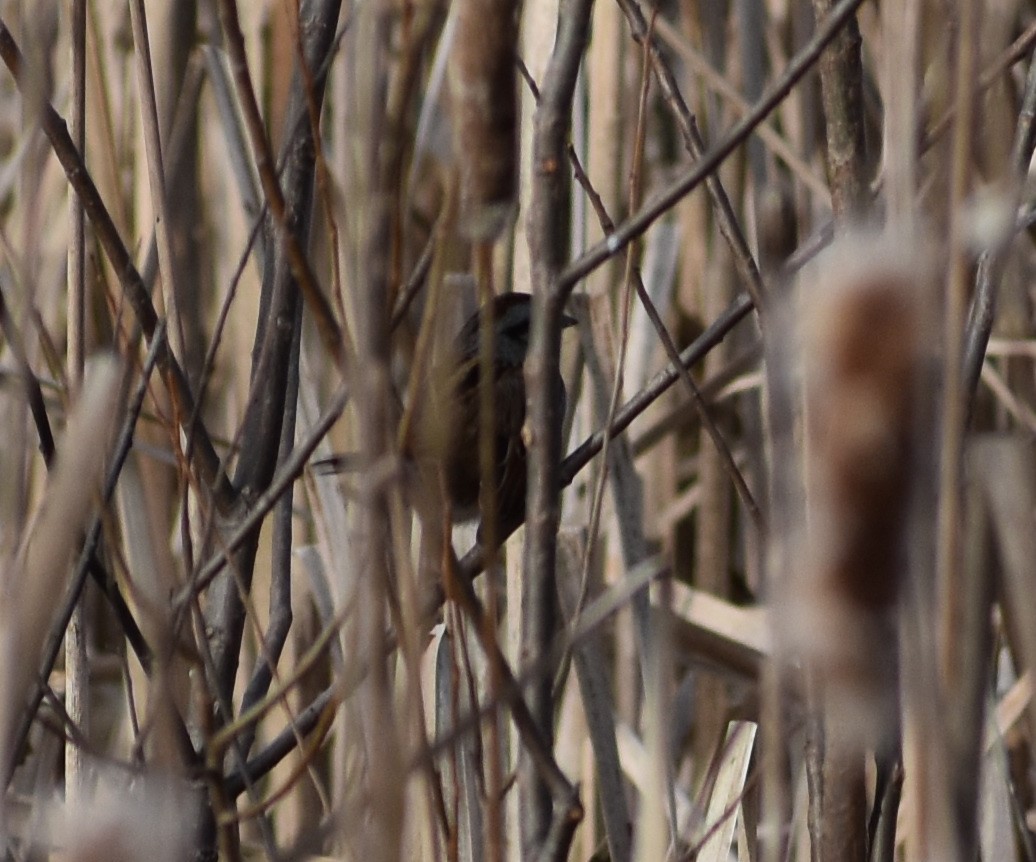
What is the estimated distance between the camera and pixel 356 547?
29.7 inches

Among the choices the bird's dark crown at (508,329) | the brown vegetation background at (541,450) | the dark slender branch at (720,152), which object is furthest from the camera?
the bird's dark crown at (508,329)

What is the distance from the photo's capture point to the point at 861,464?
→ 46cm

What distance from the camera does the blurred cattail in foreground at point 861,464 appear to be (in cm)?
46

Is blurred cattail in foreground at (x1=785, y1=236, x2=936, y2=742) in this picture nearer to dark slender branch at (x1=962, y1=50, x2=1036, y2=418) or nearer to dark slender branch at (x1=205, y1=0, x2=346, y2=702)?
dark slender branch at (x1=962, y1=50, x2=1036, y2=418)

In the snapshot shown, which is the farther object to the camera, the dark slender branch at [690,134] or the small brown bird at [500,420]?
the small brown bird at [500,420]

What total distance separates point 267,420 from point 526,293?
652 mm

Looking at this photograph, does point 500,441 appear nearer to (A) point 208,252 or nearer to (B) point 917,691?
(A) point 208,252

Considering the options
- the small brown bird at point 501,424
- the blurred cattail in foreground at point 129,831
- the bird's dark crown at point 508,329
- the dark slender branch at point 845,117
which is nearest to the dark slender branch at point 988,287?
the dark slender branch at point 845,117

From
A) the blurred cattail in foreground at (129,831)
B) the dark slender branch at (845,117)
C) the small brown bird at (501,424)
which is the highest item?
→ the dark slender branch at (845,117)

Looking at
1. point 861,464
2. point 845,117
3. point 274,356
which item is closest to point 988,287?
point 845,117

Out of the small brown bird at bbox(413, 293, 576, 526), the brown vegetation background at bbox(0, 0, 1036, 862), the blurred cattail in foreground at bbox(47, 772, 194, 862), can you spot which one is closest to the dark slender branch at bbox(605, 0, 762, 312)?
the brown vegetation background at bbox(0, 0, 1036, 862)

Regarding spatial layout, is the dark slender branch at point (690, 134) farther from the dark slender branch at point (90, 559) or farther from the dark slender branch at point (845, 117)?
the dark slender branch at point (90, 559)

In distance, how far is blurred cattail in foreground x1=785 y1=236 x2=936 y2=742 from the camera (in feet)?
1.50

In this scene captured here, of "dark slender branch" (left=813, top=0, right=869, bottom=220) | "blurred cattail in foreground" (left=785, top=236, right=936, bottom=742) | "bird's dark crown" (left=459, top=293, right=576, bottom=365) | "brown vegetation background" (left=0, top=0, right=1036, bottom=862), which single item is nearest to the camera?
"blurred cattail in foreground" (left=785, top=236, right=936, bottom=742)
